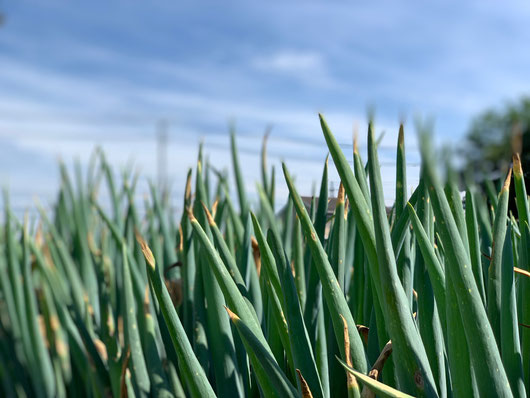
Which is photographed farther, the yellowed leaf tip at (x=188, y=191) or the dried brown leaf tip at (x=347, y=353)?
the yellowed leaf tip at (x=188, y=191)

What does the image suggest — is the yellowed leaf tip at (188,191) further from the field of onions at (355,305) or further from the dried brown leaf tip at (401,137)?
the dried brown leaf tip at (401,137)

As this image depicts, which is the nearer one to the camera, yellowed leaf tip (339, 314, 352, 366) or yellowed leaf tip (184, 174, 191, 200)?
yellowed leaf tip (339, 314, 352, 366)

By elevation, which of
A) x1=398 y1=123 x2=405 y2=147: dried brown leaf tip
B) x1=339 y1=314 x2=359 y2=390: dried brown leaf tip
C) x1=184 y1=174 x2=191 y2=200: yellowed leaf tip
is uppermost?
x1=398 y1=123 x2=405 y2=147: dried brown leaf tip

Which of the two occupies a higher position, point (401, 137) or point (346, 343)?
point (401, 137)

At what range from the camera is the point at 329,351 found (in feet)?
1.25

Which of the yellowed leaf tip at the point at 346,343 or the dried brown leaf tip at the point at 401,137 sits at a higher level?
the dried brown leaf tip at the point at 401,137

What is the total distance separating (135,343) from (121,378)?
0.03 m

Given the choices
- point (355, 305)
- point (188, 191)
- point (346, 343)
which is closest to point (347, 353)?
point (346, 343)

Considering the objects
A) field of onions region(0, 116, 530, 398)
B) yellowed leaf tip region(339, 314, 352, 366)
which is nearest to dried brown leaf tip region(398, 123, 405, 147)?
field of onions region(0, 116, 530, 398)

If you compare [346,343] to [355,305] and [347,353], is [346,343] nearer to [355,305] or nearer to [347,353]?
[347,353]

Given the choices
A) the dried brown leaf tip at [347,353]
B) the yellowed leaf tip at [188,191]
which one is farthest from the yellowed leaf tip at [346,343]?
the yellowed leaf tip at [188,191]

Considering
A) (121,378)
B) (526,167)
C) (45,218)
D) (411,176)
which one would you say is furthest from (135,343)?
(45,218)

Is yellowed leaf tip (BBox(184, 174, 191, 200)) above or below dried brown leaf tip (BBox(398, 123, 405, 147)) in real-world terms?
below

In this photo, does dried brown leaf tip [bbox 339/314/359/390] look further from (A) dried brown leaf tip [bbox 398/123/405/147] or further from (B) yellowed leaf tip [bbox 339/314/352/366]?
(A) dried brown leaf tip [bbox 398/123/405/147]
